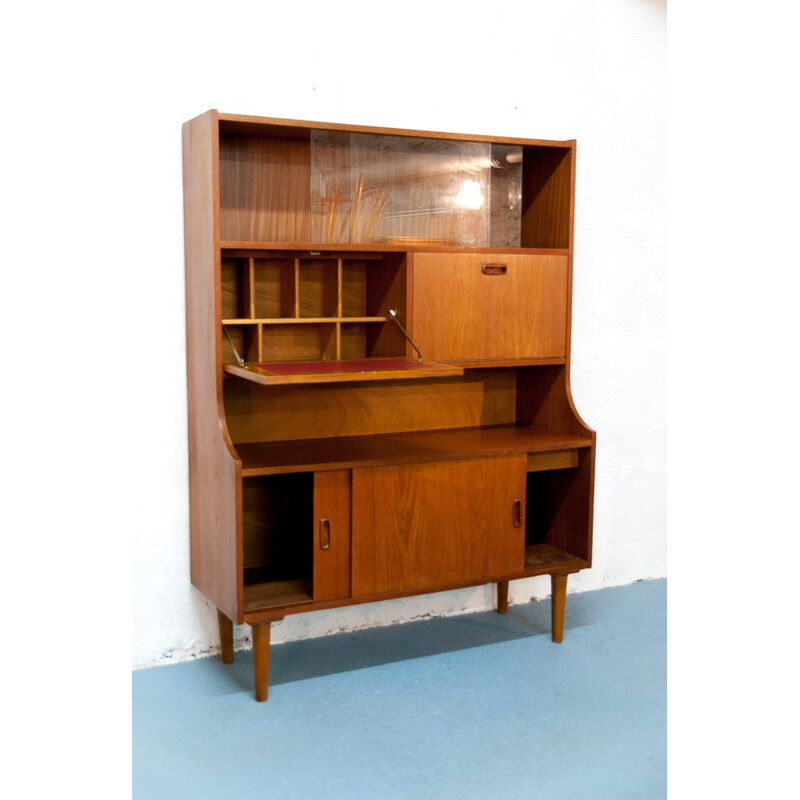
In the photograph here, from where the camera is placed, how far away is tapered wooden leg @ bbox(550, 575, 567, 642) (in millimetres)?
4098

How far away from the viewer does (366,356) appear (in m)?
4.01

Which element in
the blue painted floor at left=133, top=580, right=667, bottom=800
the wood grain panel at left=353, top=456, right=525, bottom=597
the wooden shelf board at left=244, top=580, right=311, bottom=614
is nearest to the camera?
the blue painted floor at left=133, top=580, right=667, bottom=800

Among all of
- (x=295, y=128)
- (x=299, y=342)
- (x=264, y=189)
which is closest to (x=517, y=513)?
(x=299, y=342)

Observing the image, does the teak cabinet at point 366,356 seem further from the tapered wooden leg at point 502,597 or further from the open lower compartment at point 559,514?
the tapered wooden leg at point 502,597

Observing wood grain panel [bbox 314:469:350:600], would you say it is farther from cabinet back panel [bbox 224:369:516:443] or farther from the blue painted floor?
cabinet back panel [bbox 224:369:516:443]

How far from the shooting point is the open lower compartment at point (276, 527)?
389cm

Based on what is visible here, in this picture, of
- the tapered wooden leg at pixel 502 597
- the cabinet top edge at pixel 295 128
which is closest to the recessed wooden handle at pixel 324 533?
the tapered wooden leg at pixel 502 597

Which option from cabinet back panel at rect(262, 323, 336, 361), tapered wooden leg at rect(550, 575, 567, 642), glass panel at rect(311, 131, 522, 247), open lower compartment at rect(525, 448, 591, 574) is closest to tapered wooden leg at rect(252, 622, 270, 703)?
cabinet back panel at rect(262, 323, 336, 361)

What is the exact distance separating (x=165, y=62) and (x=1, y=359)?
134 inches

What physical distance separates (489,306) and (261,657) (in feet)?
5.33

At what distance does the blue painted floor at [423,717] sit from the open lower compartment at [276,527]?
375 millimetres

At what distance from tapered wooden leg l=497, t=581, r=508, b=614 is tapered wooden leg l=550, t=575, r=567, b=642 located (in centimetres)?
39

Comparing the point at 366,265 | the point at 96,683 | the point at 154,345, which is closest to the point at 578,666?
the point at 366,265

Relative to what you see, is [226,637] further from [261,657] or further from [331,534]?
[331,534]
